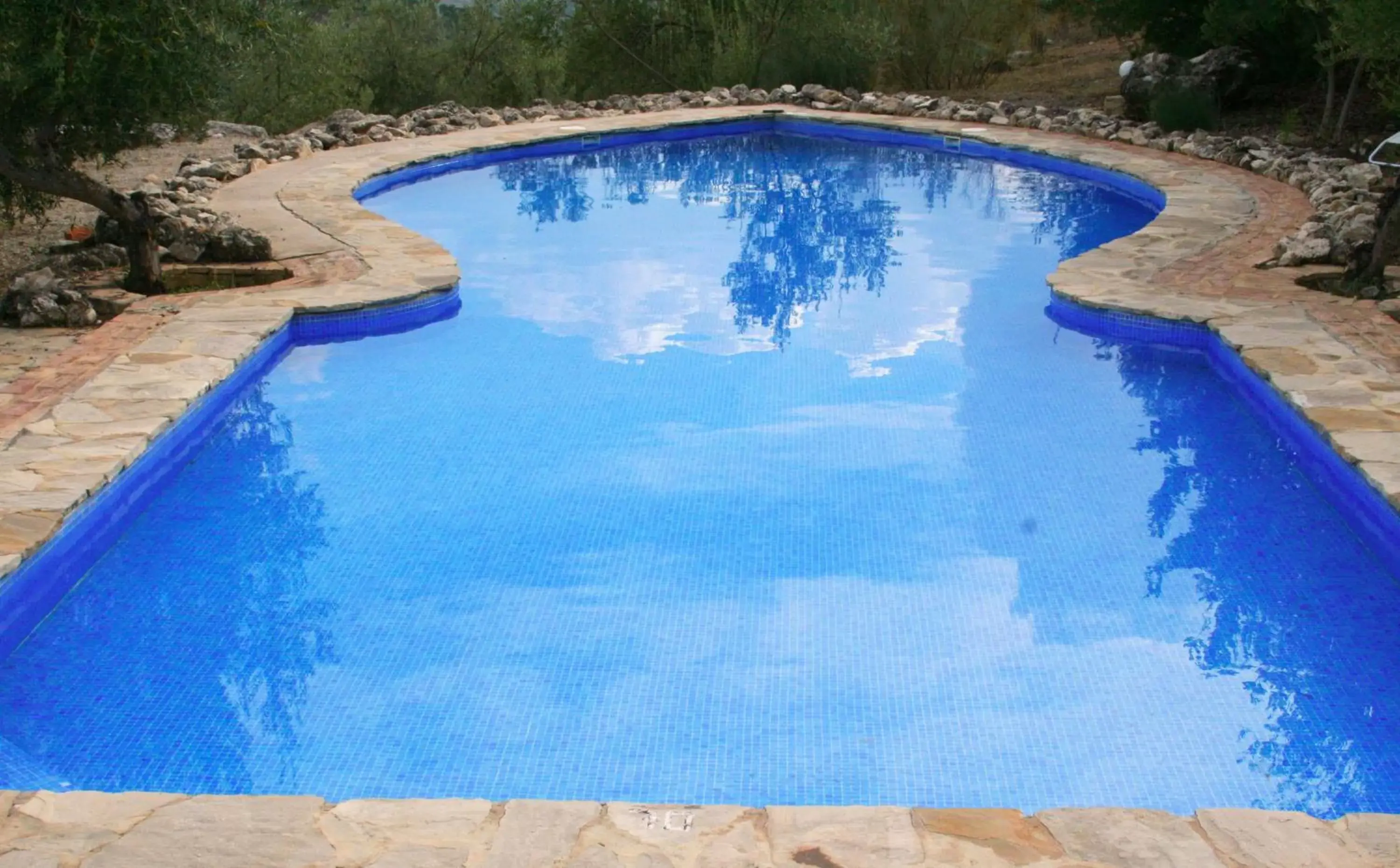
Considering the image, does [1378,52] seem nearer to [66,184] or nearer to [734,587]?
[734,587]

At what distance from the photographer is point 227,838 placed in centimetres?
327

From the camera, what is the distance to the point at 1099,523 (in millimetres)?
5738

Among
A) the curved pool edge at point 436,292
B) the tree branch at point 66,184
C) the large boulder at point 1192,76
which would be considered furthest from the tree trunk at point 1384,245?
the tree branch at point 66,184

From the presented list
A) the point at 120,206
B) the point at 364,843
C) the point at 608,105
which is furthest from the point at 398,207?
the point at 364,843

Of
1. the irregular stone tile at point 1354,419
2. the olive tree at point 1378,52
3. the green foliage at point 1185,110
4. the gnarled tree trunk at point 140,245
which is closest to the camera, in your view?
the irregular stone tile at point 1354,419

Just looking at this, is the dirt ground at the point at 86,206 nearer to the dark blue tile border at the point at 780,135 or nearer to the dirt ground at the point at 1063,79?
the dark blue tile border at the point at 780,135

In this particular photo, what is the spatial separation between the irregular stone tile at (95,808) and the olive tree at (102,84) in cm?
470

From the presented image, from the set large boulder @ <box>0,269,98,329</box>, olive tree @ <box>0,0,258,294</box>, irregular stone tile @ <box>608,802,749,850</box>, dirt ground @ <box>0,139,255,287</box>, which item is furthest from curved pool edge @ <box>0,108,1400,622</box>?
irregular stone tile @ <box>608,802,749,850</box>

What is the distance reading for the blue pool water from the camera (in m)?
4.19

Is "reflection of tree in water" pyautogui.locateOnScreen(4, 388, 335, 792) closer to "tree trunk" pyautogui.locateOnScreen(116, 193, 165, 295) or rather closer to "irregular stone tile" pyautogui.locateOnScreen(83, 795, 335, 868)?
"irregular stone tile" pyautogui.locateOnScreen(83, 795, 335, 868)

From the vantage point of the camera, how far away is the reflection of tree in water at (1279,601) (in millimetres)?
4191

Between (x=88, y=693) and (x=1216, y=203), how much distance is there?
9232 mm

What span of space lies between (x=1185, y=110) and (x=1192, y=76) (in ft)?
1.48

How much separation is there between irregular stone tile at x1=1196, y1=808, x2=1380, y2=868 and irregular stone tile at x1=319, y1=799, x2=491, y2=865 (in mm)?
1877
